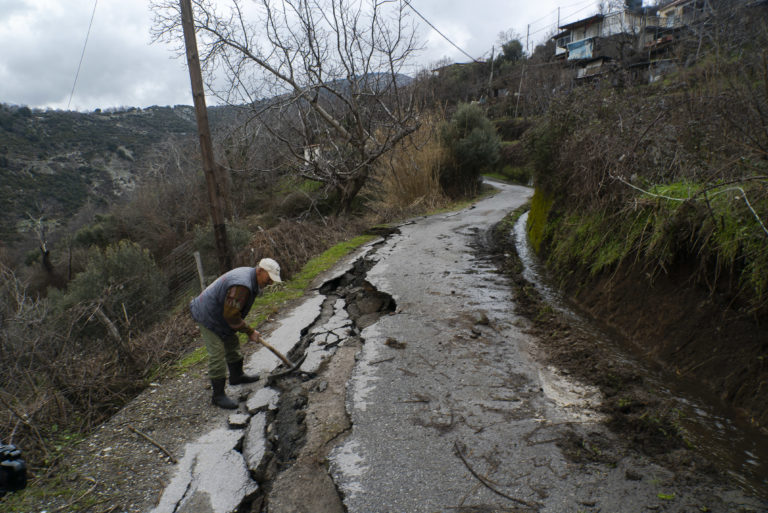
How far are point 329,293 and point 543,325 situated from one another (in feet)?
10.7

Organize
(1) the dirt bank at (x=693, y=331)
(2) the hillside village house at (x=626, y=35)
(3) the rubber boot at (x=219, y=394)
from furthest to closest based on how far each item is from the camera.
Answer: (2) the hillside village house at (x=626, y=35), (3) the rubber boot at (x=219, y=394), (1) the dirt bank at (x=693, y=331)

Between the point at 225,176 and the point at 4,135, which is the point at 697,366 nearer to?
the point at 225,176

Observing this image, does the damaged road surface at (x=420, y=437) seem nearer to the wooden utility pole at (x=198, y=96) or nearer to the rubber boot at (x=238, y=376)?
the rubber boot at (x=238, y=376)

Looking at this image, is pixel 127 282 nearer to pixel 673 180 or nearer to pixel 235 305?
pixel 235 305

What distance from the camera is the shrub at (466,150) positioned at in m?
16.4

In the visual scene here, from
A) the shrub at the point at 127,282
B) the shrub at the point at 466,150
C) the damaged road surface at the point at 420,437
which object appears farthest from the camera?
the shrub at the point at 466,150

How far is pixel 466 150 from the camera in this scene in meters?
16.3

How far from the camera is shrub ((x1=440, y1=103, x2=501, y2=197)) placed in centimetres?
1636

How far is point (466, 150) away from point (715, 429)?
47.4ft

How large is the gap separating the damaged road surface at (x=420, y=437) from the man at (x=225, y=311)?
13.8 inches

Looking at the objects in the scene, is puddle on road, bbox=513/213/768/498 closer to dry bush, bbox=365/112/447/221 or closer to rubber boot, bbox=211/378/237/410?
rubber boot, bbox=211/378/237/410

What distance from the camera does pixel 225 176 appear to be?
19.0 meters

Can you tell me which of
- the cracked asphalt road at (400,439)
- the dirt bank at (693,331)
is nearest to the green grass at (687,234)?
the dirt bank at (693,331)

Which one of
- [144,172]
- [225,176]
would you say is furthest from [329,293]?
[144,172]
